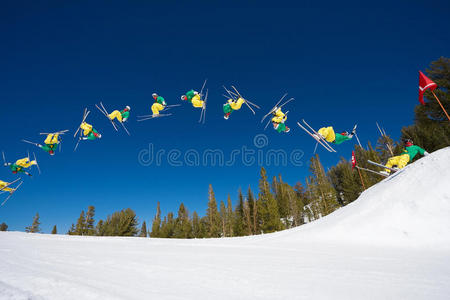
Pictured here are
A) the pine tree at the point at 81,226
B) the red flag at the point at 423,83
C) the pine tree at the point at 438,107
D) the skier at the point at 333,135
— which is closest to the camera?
the skier at the point at 333,135

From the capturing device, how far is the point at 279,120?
297 inches

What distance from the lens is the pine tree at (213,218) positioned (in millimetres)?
37719

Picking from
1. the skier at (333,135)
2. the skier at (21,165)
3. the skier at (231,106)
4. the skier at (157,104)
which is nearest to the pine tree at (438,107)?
the skier at (333,135)

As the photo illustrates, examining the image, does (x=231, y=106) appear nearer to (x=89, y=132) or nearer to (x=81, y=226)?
(x=89, y=132)

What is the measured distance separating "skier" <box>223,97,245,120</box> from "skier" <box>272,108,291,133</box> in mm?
1440

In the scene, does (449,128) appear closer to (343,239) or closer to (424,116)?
(424,116)

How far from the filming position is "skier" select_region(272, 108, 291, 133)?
755 centimetres

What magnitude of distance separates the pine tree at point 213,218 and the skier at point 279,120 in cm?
3463

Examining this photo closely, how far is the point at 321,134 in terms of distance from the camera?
6.62 meters

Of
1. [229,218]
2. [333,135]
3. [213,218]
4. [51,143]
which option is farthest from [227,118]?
[229,218]

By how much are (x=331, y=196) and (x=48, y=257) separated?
3487cm

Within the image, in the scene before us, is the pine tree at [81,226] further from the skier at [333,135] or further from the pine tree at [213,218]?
the skier at [333,135]

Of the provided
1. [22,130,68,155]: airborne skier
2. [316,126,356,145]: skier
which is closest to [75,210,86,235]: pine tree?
[22,130,68,155]: airborne skier

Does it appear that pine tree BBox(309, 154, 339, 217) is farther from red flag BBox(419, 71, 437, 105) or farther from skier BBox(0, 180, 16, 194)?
skier BBox(0, 180, 16, 194)
